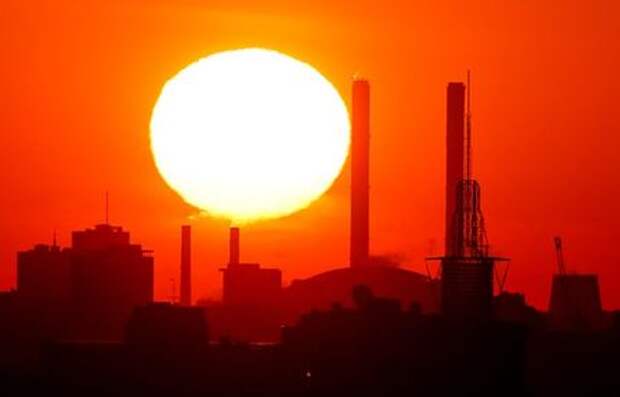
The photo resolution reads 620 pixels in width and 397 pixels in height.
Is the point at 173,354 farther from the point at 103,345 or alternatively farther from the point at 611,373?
the point at 611,373

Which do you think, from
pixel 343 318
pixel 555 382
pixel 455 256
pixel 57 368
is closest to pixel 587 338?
pixel 555 382

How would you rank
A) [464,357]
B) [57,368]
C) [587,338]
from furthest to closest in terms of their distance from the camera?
1. [587,338]
2. [57,368]
3. [464,357]

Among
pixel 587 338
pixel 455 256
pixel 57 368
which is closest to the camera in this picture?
pixel 57 368

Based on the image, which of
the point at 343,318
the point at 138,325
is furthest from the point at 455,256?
the point at 138,325

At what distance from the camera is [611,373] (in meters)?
183

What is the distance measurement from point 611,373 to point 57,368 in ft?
157

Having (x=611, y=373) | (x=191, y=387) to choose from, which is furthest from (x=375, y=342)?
(x=611, y=373)

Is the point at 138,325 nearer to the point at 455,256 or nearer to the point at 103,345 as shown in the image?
the point at 103,345

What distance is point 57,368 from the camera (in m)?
159

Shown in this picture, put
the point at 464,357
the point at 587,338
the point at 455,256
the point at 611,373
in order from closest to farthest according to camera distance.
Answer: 1. the point at 464,357
2. the point at 455,256
3. the point at 611,373
4. the point at 587,338

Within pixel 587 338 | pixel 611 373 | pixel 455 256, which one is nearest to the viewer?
pixel 455 256

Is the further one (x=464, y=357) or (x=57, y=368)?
(x=57, y=368)

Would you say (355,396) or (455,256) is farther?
(455,256)

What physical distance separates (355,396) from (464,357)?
776 cm
